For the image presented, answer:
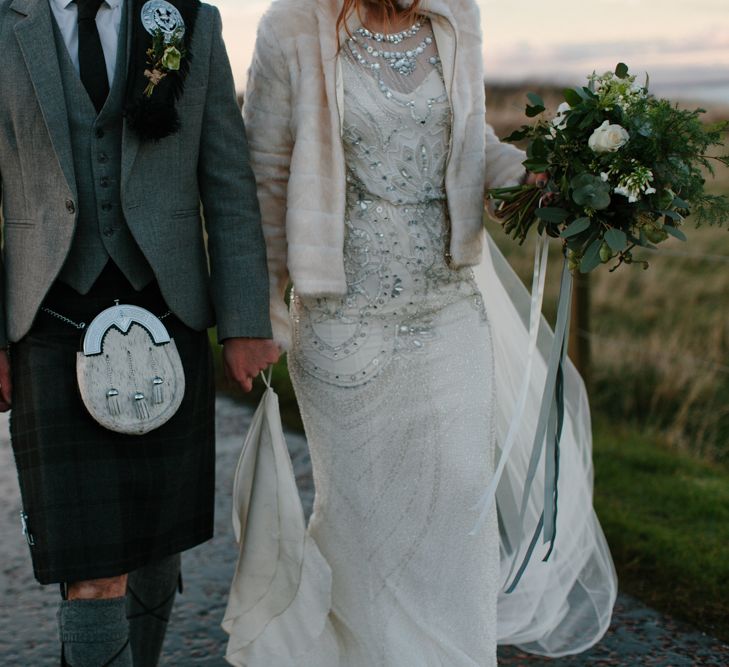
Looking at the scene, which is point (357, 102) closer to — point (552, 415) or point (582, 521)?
point (552, 415)

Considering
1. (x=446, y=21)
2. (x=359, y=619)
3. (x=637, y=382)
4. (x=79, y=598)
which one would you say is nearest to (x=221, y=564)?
(x=359, y=619)

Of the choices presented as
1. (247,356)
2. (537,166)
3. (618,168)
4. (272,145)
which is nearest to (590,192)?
(618,168)

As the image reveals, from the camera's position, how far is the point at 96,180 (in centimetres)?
292

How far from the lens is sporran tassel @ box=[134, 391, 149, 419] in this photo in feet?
9.65

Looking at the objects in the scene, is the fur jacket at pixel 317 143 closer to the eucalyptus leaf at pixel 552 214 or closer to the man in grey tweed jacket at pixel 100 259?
the man in grey tweed jacket at pixel 100 259

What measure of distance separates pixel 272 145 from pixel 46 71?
0.69 m

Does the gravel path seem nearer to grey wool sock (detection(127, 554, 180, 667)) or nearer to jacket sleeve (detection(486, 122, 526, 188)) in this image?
grey wool sock (detection(127, 554, 180, 667))

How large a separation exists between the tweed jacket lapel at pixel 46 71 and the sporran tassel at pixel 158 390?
1.80 ft

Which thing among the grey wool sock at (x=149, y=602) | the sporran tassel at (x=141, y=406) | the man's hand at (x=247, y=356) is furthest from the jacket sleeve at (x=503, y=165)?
the grey wool sock at (x=149, y=602)

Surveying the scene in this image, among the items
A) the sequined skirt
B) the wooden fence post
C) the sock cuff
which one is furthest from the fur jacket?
the wooden fence post

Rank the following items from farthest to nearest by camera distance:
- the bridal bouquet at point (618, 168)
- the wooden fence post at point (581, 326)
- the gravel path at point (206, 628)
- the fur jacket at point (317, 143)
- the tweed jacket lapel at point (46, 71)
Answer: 1. the wooden fence post at point (581, 326)
2. the gravel path at point (206, 628)
3. the fur jacket at point (317, 143)
4. the bridal bouquet at point (618, 168)
5. the tweed jacket lapel at point (46, 71)

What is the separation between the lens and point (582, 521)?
4027 millimetres

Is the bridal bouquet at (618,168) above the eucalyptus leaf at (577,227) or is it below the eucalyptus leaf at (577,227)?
above

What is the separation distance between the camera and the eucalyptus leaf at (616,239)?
2930 mm
